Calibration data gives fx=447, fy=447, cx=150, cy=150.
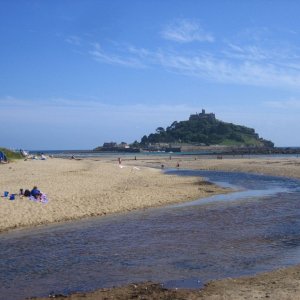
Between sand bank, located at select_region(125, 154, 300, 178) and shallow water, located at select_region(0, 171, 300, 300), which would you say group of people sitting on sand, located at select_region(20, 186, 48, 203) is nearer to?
shallow water, located at select_region(0, 171, 300, 300)

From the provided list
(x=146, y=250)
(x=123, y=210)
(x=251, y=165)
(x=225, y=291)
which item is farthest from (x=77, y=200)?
(x=251, y=165)

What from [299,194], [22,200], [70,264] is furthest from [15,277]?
[299,194]

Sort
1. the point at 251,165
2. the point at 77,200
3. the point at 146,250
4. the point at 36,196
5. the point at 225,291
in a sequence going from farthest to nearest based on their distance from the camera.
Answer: the point at 251,165, the point at 77,200, the point at 36,196, the point at 146,250, the point at 225,291

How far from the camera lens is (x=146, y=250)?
1413 cm

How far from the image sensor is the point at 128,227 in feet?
59.9

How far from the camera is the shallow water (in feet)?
36.2

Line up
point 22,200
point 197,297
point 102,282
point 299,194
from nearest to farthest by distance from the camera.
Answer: point 197,297
point 102,282
point 22,200
point 299,194

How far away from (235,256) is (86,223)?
7.96m

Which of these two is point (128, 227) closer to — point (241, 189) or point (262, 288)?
point (262, 288)

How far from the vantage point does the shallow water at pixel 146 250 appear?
11.0 m

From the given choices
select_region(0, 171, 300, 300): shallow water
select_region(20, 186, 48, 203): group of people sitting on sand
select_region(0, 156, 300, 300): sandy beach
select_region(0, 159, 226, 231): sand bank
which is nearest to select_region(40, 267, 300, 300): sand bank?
select_region(0, 156, 300, 300): sandy beach

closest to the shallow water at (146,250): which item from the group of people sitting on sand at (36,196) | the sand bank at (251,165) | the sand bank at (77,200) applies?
the sand bank at (77,200)

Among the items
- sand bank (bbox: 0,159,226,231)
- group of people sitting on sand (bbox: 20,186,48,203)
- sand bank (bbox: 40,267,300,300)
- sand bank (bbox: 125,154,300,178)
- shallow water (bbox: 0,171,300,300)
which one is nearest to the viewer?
sand bank (bbox: 40,267,300,300)

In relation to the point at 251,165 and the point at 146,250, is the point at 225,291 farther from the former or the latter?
the point at 251,165
